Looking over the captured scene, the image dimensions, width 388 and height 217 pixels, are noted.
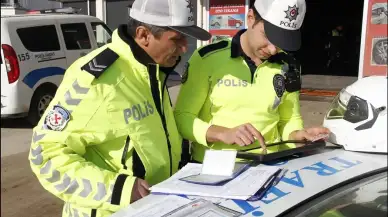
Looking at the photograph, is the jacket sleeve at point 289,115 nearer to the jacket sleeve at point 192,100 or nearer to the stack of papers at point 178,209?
the jacket sleeve at point 192,100

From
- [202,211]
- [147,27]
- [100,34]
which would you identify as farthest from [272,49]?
[202,211]

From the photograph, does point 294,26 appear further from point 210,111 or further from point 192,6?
point 210,111

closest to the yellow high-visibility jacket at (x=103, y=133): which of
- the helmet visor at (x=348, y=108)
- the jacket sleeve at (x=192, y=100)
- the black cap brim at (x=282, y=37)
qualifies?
the jacket sleeve at (x=192, y=100)

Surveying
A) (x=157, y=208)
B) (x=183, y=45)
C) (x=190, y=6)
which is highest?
(x=190, y=6)

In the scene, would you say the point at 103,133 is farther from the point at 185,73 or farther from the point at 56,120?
the point at 185,73

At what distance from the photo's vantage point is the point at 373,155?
1004 mm

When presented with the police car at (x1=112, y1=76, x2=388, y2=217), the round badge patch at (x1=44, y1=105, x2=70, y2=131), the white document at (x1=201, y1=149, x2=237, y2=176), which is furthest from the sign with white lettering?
→ the round badge patch at (x1=44, y1=105, x2=70, y2=131)

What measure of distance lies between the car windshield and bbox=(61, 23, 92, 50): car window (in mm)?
642

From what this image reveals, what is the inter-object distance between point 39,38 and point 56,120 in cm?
23

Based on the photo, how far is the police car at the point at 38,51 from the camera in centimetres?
82

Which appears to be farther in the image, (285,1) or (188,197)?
(285,1)

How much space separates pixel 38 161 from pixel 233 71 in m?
0.72

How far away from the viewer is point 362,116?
99 cm

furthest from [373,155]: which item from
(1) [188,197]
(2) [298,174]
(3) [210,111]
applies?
(3) [210,111]
